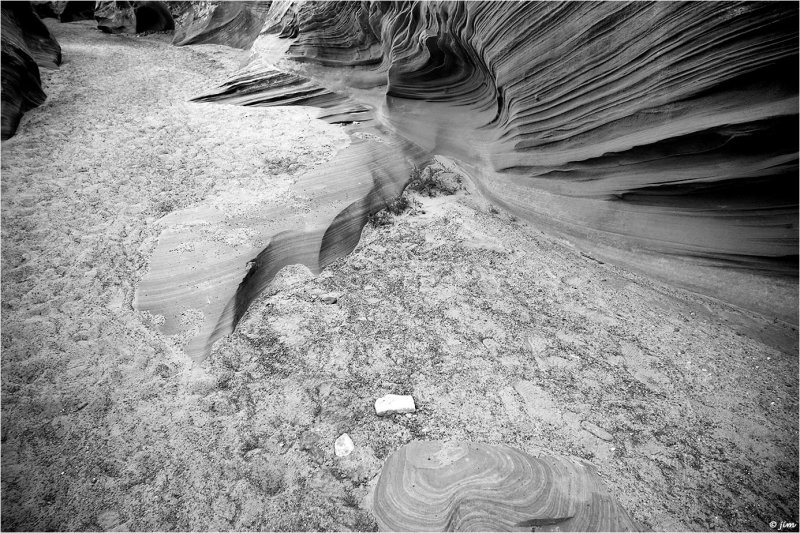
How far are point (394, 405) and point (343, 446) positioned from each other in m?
0.40

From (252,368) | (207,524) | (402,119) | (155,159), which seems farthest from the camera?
(402,119)

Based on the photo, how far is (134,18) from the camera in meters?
13.1

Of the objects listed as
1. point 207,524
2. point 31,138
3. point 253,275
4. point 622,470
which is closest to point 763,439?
point 622,470

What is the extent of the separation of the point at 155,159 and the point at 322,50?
4210 mm

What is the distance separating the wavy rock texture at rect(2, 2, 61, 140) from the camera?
5.96 meters

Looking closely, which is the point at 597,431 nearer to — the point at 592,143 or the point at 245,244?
the point at 592,143

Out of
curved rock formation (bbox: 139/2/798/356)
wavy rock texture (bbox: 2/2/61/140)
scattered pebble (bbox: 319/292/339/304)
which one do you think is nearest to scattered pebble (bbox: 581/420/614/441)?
curved rock formation (bbox: 139/2/798/356)

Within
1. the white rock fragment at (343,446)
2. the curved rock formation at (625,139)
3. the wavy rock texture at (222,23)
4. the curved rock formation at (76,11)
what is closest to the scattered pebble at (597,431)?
the white rock fragment at (343,446)

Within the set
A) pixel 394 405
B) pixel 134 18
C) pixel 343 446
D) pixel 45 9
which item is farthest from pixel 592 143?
pixel 45 9

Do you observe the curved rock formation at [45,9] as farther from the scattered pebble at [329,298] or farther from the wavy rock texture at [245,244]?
the scattered pebble at [329,298]

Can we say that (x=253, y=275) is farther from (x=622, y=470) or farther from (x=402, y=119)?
(x=402, y=119)

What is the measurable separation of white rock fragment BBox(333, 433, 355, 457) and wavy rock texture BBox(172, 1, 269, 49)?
36.2ft

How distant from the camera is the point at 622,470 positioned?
7.79 feet
